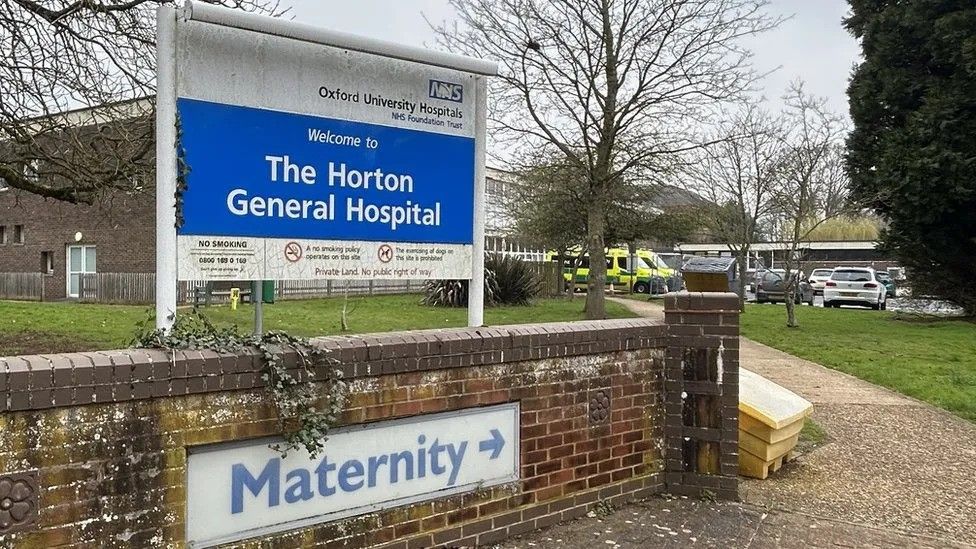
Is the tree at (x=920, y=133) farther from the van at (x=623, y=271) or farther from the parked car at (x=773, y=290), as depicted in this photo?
the van at (x=623, y=271)

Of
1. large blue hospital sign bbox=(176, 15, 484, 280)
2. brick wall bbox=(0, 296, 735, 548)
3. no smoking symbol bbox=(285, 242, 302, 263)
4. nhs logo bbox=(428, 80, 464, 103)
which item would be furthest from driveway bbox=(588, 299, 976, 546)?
no smoking symbol bbox=(285, 242, 302, 263)

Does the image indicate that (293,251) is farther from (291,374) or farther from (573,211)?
(573,211)

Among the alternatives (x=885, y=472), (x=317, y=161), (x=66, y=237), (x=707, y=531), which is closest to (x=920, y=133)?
(x=885, y=472)

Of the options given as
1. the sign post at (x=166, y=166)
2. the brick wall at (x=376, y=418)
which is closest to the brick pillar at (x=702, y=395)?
the brick wall at (x=376, y=418)

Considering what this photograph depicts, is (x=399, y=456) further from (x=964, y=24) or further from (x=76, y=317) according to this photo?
(x=964, y=24)

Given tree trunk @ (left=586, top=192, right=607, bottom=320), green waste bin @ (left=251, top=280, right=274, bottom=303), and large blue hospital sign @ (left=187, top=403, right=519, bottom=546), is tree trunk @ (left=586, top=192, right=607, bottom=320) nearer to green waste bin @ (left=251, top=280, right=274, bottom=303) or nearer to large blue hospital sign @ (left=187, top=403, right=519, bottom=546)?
green waste bin @ (left=251, top=280, right=274, bottom=303)

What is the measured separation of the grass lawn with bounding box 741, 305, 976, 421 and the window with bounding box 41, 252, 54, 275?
26.0 metres

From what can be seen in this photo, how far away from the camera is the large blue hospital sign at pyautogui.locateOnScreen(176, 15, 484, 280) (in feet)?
11.8

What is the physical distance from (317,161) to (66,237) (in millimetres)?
29896

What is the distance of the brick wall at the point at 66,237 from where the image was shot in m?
27.0

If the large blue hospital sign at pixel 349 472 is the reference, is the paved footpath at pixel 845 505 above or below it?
below

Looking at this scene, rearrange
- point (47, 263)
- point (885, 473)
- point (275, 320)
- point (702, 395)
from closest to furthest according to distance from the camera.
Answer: point (702, 395) → point (885, 473) → point (275, 320) → point (47, 263)

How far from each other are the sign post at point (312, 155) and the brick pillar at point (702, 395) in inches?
55.1

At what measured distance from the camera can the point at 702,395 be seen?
4918 millimetres
